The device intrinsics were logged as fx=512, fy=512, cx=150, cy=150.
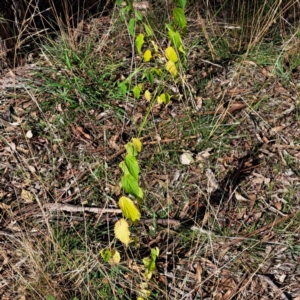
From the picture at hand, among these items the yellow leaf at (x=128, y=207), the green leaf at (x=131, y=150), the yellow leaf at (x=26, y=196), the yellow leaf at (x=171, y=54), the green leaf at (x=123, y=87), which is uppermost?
the yellow leaf at (x=171, y=54)

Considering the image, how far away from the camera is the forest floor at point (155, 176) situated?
Answer: 2098mm

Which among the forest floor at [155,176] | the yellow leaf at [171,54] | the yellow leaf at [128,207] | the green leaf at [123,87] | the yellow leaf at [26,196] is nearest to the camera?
the yellow leaf at [128,207]

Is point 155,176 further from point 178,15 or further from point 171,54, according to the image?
point 178,15

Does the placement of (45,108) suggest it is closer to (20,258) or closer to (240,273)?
(20,258)

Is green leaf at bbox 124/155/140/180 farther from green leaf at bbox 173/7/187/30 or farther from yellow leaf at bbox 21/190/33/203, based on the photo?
yellow leaf at bbox 21/190/33/203

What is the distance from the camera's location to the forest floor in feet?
6.88

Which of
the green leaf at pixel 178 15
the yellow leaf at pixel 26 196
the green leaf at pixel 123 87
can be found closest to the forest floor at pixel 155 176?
the yellow leaf at pixel 26 196

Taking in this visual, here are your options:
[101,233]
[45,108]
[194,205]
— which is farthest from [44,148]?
[194,205]

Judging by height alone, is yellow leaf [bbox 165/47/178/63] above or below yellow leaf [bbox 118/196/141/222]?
above

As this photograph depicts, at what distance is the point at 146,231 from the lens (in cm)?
227

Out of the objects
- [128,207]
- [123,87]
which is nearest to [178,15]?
[123,87]

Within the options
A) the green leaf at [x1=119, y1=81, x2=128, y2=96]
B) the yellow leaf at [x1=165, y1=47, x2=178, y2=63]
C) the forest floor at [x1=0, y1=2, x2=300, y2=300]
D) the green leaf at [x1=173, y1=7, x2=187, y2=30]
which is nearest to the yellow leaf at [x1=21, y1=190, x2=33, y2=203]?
the forest floor at [x1=0, y1=2, x2=300, y2=300]

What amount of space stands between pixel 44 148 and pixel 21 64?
2.47 feet

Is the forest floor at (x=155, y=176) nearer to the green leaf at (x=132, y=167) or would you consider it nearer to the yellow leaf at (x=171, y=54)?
the yellow leaf at (x=171, y=54)
